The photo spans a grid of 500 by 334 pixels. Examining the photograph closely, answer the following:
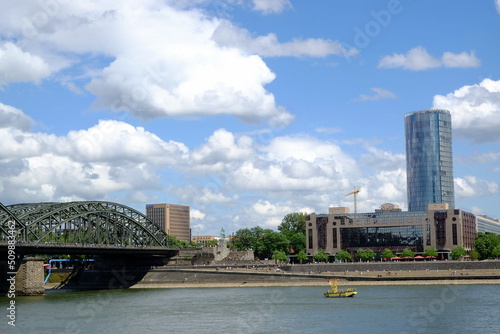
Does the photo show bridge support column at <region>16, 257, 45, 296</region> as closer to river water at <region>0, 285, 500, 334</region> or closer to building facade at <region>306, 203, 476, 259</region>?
river water at <region>0, 285, 500, 334</region>

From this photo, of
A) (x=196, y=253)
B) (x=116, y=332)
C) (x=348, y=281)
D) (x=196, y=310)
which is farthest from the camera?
(x=196, y=253)

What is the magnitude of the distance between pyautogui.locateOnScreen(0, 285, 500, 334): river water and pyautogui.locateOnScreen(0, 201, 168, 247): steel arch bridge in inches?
763

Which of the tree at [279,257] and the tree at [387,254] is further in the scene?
the tree at [279,257]

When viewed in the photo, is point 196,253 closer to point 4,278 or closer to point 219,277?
point 219,277

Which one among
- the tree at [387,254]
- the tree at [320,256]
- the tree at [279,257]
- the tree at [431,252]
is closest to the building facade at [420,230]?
the tree at [387,254]

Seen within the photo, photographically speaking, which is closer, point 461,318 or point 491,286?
point 461,318

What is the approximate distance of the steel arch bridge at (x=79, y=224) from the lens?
13125 cm

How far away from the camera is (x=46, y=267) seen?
598 ft

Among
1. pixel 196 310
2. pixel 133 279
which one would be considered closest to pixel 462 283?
pixel 196 310

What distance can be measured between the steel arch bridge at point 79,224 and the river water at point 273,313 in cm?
1937

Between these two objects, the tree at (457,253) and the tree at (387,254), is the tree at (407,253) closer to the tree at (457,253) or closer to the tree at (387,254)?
the tree at (387,254)

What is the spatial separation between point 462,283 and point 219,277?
5031 cm

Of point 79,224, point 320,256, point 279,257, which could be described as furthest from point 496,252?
point 79,224

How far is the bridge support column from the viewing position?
125m
